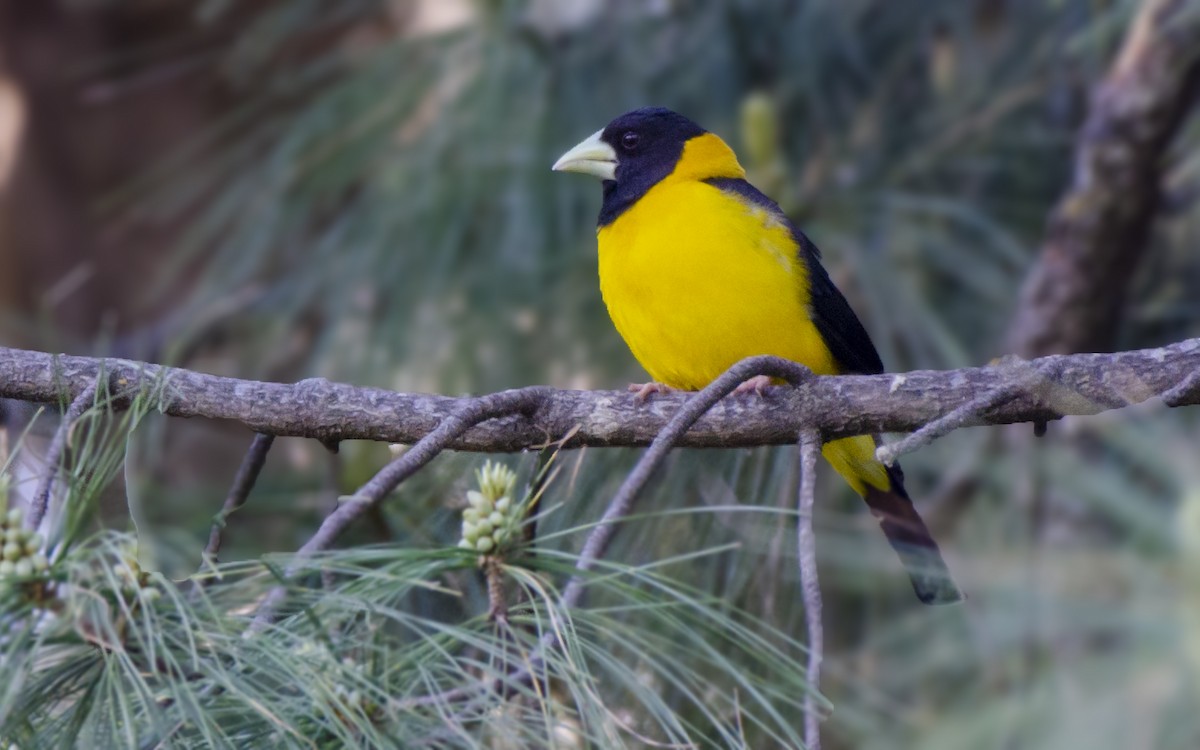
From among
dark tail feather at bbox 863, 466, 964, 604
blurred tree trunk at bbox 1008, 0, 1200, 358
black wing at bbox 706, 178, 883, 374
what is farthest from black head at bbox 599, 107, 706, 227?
blurred tree trunk at bbox 1008, 0, 1200, 358

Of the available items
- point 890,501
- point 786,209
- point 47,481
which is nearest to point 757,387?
point 47,481

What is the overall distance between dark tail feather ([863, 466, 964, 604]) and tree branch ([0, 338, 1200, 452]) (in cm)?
65

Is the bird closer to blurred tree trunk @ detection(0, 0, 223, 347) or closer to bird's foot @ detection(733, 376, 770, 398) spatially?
bird's foot @ detection(733, 376, 770, 398)

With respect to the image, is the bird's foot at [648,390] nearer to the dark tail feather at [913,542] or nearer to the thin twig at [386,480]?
the thin twig at [386,480]

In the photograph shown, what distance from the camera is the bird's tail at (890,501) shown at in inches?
104

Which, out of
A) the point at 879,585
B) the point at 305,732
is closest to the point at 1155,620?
the point at 879,585

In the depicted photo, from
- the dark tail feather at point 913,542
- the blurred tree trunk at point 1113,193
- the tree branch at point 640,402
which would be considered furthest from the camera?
the blurred tree trunk at point 1113,193

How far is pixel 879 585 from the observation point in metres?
3.74

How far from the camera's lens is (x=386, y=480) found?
1362 mm

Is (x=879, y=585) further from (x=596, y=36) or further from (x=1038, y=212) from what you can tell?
(x=596, y=36)

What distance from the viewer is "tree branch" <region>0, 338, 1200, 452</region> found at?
1751mm

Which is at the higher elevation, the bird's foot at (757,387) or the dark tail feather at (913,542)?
the bird's foot at (757,387)

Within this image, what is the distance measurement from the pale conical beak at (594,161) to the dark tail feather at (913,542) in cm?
88

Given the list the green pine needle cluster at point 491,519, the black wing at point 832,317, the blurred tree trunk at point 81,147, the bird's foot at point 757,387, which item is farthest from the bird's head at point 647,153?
the blurred tree trunk at point 81,147
